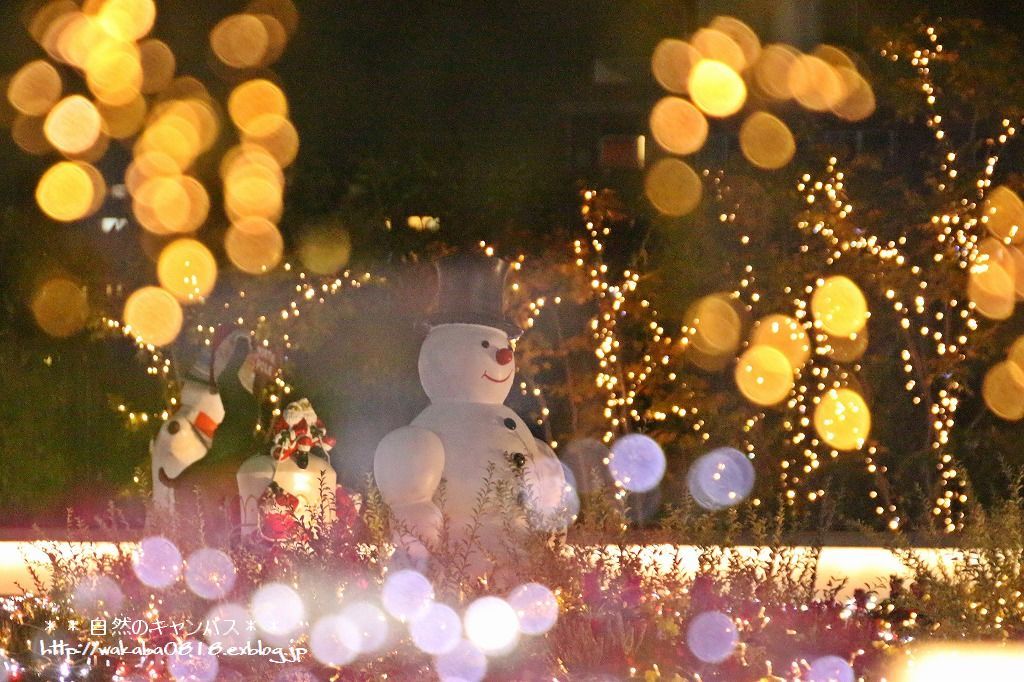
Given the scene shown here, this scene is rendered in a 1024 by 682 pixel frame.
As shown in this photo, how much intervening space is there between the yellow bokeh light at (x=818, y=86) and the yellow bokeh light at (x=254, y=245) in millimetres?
4855

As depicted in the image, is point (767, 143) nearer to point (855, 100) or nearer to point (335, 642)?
point (855, 100)

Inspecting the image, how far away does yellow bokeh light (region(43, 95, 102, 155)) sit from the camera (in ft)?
41.0

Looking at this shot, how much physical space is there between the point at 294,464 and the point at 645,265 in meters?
4.69

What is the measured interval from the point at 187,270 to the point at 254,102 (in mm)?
2195

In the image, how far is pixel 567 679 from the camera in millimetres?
4465

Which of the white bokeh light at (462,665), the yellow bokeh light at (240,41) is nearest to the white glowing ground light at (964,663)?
the white bokeh light at (462,665)

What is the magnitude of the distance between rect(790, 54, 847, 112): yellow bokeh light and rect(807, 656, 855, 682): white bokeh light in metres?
7.35

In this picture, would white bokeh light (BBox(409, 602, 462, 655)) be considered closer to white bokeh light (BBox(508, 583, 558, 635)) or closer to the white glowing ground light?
white bokeh light (BBox(508, 583, 558, 635))

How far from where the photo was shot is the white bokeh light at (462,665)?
4.57 metres

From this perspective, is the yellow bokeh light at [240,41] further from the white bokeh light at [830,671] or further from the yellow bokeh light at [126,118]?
the white bokeh light at [830,671]

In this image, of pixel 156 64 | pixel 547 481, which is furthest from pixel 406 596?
pixel 156 64

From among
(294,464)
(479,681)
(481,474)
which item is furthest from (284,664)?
(294,464)

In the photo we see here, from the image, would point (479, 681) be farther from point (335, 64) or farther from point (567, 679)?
point (335, 64)

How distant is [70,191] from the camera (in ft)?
40.2
